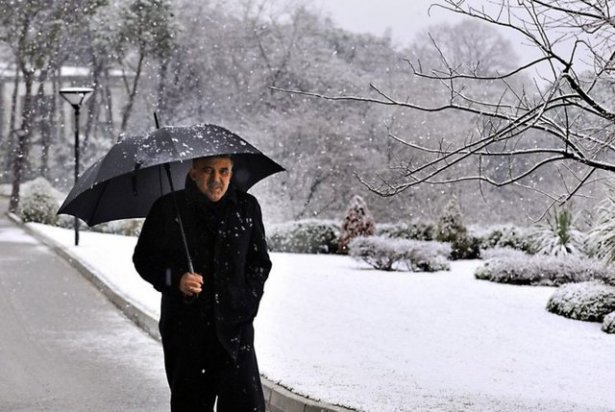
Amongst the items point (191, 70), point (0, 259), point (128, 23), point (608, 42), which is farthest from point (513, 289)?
point (191, 70)

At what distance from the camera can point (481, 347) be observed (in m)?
9.99

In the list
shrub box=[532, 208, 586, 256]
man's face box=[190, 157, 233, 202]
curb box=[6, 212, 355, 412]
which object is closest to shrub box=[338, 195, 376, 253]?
shrub box=[532, 208, 586, 256]

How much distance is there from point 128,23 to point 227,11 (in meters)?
8.86

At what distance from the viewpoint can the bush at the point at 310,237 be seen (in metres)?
26.7

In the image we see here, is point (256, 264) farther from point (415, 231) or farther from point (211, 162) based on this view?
point (415, 231)

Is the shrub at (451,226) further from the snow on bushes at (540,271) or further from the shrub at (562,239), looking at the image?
the snow on bushes at (540,271)

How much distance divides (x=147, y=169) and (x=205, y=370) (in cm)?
123

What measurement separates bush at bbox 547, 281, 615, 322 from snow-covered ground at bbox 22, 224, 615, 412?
21 cm

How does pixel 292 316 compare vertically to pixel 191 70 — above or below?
below

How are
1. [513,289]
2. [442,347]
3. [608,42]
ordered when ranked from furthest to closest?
[513,289] → [442,347] → [608,42]

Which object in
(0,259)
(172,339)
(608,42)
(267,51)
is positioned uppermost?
(267,51)

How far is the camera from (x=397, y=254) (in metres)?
19.4

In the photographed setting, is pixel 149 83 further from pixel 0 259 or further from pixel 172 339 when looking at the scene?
pixel 172 339

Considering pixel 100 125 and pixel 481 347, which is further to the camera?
pixel 100 125
